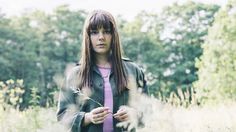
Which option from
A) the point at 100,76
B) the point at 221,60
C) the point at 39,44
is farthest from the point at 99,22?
the point at 39,44

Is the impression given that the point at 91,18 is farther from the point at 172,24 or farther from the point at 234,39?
the point at 172,24

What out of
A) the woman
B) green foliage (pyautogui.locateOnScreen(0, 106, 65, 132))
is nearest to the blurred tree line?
green foliage (pyautogui.locateOnScreen(0, 106, 65, 132))

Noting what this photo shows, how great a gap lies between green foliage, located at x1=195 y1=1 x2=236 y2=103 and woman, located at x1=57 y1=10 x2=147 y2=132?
41.5 feet

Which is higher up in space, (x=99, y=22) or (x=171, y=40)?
(x=99, y=22)

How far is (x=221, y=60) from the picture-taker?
17.0 meters

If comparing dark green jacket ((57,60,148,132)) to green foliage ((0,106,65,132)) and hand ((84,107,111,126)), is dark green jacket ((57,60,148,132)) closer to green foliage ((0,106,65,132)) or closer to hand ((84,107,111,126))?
hand ((84,107,111,126))

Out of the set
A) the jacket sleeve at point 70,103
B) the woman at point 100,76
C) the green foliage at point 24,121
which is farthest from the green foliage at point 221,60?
the jacket sleeve at point 70,103

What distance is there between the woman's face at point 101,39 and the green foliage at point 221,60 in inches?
501

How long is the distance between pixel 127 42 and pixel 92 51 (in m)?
45.3

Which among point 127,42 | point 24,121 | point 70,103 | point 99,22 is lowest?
point 127,42

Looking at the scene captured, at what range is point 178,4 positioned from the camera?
49.1 metres

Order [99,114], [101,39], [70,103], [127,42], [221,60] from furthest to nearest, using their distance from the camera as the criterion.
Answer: [127,42]
[221,60]
[101,39]
[70,103]
[99,114]

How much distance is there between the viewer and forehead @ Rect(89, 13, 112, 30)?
2727 millimetres

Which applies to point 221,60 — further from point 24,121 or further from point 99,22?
point 99,22
